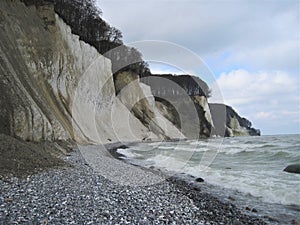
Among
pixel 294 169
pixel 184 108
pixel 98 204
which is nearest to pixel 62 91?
pixel 294 169

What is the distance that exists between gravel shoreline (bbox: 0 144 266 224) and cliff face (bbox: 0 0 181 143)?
5.58 meters

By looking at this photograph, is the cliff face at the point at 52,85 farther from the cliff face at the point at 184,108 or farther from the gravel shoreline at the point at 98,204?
the cliff face at the point at 184,108

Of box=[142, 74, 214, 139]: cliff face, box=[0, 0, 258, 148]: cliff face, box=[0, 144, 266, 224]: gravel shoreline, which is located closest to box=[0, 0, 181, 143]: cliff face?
box=[0, 0, 258, 148]: cliff face

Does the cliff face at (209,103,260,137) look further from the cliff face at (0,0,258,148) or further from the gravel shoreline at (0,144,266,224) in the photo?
the gravel shoreline at (0,144,266,224)

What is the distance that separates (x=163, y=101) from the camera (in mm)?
73062

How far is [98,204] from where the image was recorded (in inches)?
251

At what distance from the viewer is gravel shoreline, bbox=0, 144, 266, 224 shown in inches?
215

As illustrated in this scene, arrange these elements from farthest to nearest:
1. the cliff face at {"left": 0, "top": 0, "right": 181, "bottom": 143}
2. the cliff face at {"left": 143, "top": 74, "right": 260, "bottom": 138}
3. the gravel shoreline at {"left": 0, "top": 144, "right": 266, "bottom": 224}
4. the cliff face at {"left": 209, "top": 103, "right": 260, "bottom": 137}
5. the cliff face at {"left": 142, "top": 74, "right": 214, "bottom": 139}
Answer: the cliff face at {"left": 209, "top": 103, "right": 260, "bottom": 137}
the cliff face at {"left": 143, "top": 74, "right": 260, "bottom": 138}
the cliff face at {"left": 142, "top": 74, "right": 214, "bottom": 139}
the cliff face at {"left": 0, "top": 0, "right": 181, "bottom": 143}
the gravel shoreline at {"left": 0, "top": 144, "right": 266, "bottom": 224}

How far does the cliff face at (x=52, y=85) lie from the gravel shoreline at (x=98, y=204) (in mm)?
5583

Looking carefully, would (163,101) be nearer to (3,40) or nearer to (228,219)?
(3,40)

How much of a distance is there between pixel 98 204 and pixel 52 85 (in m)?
20.1

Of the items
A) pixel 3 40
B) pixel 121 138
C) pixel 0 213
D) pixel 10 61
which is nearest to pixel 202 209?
pixel 0 213

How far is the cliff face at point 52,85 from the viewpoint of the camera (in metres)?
13.7

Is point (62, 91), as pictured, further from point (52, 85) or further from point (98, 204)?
point (98, 204)
